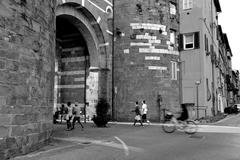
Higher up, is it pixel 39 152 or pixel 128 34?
pixel 128 34

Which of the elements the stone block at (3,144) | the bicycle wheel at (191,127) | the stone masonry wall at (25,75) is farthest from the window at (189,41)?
the stone block at (3,144)

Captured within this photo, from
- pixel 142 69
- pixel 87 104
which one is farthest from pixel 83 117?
pixel 142 69

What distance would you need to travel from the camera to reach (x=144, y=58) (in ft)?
67.7

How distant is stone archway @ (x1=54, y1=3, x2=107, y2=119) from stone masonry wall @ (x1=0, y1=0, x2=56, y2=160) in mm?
10544

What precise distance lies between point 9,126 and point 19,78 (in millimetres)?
1354

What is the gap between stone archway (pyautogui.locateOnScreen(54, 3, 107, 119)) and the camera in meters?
19.9

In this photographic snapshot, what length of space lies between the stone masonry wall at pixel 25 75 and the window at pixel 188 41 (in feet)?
52.7

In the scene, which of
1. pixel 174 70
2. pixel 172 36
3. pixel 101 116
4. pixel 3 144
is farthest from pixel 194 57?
pixel 3 144

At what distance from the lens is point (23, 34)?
24.8 feet

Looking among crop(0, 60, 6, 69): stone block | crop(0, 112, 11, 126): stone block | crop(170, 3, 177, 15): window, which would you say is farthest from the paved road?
crop(170, 3, 177, 15): window

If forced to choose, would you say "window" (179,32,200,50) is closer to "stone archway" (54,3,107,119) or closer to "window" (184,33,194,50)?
"window" (184,33,194,50)

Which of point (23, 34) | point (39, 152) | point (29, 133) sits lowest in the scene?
point (39, 152)

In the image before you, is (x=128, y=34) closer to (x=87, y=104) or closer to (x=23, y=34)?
(x=87, y=104)

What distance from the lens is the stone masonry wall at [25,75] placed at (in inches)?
268
